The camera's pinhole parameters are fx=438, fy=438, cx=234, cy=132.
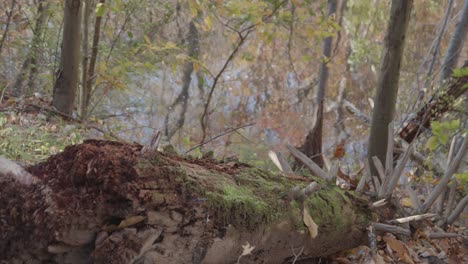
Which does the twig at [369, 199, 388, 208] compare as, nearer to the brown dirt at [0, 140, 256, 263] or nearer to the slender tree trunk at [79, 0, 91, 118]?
the brown dirt at [0, 140, 256, 263]

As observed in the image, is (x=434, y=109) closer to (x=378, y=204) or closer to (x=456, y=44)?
(x=456, y=44)

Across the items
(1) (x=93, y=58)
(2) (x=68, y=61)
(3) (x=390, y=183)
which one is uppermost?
(1) (x=93, y=58)

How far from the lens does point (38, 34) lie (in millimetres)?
5914

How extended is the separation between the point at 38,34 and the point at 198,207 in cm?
514

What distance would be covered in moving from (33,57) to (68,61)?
6.14 feet

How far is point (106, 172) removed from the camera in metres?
1.57

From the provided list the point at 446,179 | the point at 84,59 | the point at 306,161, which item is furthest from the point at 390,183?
the point at 84,59

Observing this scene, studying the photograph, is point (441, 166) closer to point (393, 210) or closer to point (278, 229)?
point (393, 210)

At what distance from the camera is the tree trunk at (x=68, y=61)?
4.57 m

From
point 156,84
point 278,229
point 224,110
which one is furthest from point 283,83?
point 278,229

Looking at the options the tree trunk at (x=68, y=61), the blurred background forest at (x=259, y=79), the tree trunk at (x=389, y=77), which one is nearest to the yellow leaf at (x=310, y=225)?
the tree trunk at (x=389, y=77)

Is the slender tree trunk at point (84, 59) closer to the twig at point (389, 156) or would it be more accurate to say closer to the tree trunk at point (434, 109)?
the twig at point (389, 156)

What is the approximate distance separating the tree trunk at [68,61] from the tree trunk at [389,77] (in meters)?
3.12

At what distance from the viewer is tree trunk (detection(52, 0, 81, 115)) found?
4.57 meters
